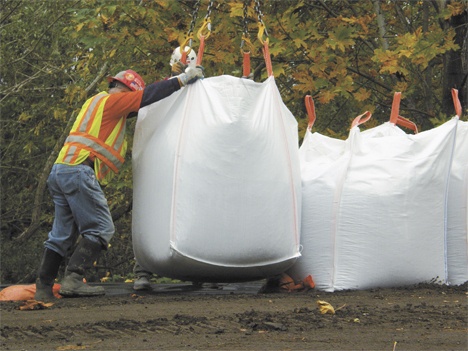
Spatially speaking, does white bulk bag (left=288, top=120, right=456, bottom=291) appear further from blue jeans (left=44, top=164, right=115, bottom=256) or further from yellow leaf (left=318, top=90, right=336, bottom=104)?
yellow leaf (left=318, top=90, right=336, bottom=104)

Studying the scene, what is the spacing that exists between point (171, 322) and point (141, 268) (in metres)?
1.98

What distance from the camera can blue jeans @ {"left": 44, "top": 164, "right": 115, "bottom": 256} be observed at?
19.1 feet

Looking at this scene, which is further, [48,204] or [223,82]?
[48,204]

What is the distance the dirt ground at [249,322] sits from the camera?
4039mm

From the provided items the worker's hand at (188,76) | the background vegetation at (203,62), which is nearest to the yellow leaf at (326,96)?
the background vegetation at (203,62)

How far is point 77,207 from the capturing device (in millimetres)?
5836

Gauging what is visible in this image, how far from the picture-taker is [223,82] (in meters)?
5.87

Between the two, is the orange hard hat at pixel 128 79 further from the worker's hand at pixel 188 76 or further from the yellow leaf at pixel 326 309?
the yellow leaf at pixel 326 309

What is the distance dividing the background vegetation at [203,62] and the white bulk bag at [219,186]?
0.64 metres

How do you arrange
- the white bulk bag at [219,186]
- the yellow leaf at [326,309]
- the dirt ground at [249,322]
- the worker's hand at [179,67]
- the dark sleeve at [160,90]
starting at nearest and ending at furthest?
the dirt ground at [249,322], the yellow leaf at [326,309], the white bulk bag at [219,186], the dark sleeve at [160,90], the worker's hand at [179,67]

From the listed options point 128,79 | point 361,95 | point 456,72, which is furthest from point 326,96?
point 128,79

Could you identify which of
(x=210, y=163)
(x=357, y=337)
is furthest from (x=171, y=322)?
(x=210, y=163)

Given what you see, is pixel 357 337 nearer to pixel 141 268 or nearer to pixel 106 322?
pixel 106 322

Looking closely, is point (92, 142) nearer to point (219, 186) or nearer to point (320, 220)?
point (219, 186)
